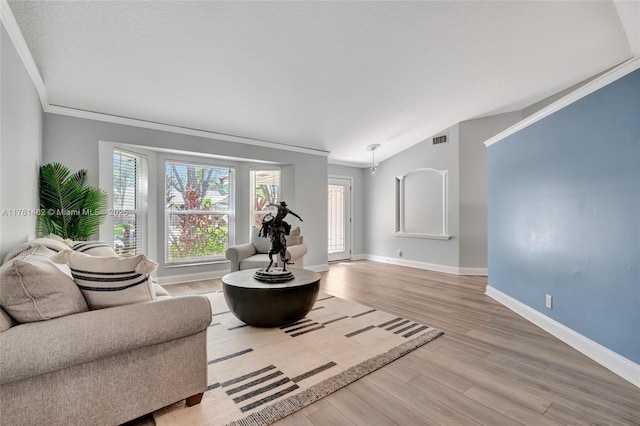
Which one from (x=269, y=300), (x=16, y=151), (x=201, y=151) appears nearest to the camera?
(x=16, y=151)

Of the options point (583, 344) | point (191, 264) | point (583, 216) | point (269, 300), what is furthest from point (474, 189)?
point (191, 264)

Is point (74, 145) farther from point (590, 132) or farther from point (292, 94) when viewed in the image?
point (590, 132)

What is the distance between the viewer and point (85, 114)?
3.48 meters

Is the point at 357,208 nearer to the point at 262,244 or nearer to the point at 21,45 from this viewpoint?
the point at 262,244

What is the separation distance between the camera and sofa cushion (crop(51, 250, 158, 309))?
1474mm

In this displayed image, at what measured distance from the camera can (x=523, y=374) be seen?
2.04 meters

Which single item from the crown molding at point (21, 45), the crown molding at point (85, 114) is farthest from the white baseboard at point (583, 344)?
the crown molding at point (21, 45)

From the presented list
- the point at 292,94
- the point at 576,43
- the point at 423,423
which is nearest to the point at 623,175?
the point at 576,43

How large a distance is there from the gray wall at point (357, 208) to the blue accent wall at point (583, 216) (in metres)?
3.99

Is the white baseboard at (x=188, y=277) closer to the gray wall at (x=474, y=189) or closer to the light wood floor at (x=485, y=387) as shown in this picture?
the light wood floor at (x=485, y=387)

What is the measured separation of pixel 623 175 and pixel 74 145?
5273mm

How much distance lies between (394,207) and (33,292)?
6119 mm

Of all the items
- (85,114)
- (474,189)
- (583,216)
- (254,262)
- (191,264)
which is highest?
(85,114)

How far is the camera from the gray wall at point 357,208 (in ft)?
24.0
